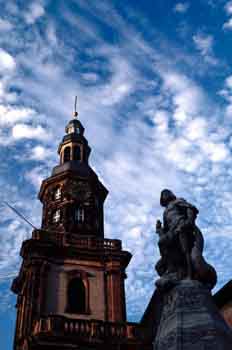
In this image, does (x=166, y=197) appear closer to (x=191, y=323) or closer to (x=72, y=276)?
(x=191, y=323)

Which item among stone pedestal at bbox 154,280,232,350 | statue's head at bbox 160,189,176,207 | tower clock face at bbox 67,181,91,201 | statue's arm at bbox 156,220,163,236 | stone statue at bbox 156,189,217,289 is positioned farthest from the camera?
tower clock face at bbox 67,181,91,201

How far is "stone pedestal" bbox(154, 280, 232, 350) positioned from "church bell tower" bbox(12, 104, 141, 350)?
54.8 ft

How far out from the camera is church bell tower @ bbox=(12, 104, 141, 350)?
21562mm

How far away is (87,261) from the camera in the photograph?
1024 inches

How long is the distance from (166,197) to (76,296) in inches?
754

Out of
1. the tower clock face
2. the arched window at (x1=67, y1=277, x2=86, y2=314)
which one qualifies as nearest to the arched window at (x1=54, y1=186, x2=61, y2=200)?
the tower clock face

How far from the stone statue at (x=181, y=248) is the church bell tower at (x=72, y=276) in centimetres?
1625

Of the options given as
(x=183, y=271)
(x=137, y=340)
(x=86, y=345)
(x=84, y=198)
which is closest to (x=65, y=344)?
(x=86, y=345)

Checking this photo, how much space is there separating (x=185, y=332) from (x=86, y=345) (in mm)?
17645

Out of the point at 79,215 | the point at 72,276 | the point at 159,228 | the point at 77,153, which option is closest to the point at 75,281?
the point at 72,276

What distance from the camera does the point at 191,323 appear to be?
5043 mm

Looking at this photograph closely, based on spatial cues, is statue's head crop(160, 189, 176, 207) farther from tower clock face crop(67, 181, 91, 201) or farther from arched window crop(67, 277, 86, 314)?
tower clock face crop(67, 181, 91, 201)

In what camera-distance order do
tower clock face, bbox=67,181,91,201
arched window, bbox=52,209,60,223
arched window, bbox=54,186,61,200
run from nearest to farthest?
arched window, bbox=52,209,60,223, tower clock face, bbox=67,181,91,201, arched window, bbox=54,186,61,200

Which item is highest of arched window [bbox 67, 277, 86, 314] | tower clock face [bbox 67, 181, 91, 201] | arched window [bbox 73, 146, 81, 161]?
arched window [bbox 73, 146, 81, 161]
